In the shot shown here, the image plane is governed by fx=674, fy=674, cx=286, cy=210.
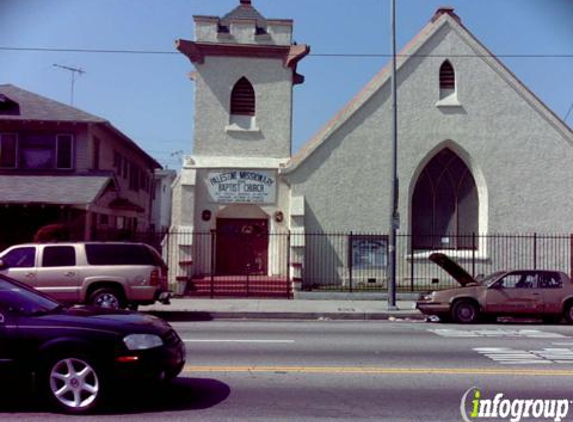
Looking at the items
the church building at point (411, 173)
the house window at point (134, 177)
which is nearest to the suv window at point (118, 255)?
the church building at point (411, 173)

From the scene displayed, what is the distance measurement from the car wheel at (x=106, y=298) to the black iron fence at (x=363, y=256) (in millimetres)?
6683

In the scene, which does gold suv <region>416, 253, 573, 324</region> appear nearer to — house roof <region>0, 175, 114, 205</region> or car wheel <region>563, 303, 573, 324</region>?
car wheel <region>563, 303, 573, 324</region>

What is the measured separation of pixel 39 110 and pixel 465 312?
18233mm

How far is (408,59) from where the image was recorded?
76.7ft

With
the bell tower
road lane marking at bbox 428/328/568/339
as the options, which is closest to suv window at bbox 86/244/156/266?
road lane marking at bbox 428/328/568/339

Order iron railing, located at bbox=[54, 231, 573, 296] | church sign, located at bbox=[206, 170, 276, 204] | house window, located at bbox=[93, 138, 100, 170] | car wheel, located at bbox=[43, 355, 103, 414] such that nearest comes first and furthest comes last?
car wheel, located at bbox=[43, 355, 103, 414], iron railing, located at bbox=[54, 231, 573, 296], church sign, located at bbox=[206, 170, 276, 204], house window, located at bbox=[93, 138, 100, 170]

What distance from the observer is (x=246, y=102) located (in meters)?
24.6

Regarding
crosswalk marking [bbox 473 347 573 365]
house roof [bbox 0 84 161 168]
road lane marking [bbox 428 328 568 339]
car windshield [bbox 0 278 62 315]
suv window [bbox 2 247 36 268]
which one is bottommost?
road lane marking [bbox 428 328 568 339]

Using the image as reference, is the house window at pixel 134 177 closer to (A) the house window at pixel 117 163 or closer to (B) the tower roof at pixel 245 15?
(A) the house window at pixel 117 163

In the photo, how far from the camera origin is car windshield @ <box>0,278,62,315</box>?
7.30m

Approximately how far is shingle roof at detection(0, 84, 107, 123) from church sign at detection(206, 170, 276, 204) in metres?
5.80

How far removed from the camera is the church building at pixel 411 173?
76.2 feet

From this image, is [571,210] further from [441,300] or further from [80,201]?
[80,201]

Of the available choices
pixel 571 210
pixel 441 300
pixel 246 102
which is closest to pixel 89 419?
pixel 441 300
